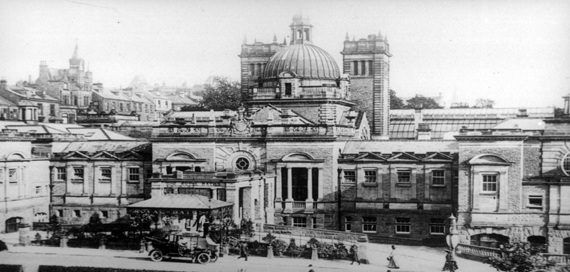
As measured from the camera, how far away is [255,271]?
32625 mm

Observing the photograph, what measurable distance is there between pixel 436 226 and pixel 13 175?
29703 millimetres

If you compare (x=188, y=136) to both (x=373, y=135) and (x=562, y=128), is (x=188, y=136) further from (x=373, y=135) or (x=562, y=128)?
(x=562, y=128)

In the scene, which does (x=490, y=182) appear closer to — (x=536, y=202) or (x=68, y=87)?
(x=536, y=202)

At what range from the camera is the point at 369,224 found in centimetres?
4719

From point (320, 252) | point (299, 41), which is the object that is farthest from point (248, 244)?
point (299, 41)

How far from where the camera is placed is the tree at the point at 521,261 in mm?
31438

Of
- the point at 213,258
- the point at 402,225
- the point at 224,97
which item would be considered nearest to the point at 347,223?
the point at 402,225

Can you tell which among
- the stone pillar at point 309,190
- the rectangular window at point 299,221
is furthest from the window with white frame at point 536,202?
the rectangular window at point 299,221

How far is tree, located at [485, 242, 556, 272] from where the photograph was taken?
103ft

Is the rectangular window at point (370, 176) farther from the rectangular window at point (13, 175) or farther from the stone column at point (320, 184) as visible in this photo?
the rectangular window at point (13, 175)

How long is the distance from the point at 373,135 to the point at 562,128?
2324cm

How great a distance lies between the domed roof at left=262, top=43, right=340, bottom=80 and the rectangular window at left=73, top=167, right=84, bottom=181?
54.7ft

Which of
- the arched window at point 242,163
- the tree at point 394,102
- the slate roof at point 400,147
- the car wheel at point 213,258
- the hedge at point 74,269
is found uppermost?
the tree at point 394,102

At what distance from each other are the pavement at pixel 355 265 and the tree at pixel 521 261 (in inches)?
48.9
